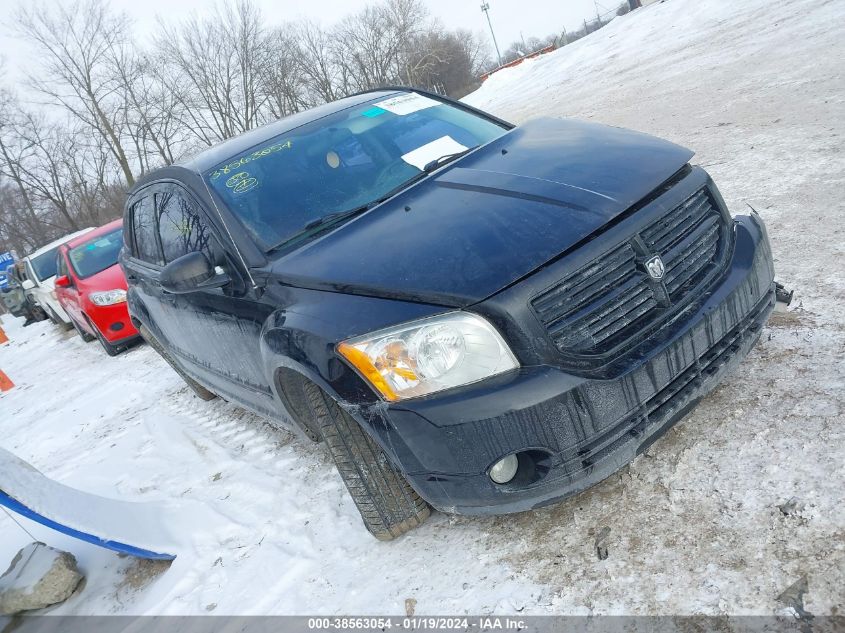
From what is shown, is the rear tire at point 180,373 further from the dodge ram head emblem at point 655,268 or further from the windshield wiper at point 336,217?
the dodge ram head emblem at point 655,268

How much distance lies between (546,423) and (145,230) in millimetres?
3170

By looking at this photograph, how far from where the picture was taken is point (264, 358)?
2537 mm

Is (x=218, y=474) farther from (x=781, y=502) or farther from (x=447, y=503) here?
(x=781, y=502)

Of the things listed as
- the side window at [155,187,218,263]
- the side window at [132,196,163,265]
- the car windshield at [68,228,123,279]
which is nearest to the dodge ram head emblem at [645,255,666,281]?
the side window at [155,187,218,263]

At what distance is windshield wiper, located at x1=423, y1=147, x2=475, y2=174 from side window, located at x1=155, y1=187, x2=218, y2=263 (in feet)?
3.45

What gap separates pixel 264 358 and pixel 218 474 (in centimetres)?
154

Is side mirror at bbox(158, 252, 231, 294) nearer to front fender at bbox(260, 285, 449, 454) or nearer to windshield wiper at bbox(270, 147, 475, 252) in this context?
Answer: windshield wiper at bbox(270, 147, 475, 252)

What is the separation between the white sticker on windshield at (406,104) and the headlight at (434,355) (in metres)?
1.91

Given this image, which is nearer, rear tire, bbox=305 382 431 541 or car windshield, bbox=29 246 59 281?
rear tire, bbox=305 382 431 541

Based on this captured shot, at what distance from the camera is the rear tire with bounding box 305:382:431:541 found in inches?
91.6

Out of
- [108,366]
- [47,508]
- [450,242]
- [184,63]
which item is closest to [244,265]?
[450,242]

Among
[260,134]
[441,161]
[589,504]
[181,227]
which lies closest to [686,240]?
[589,504]

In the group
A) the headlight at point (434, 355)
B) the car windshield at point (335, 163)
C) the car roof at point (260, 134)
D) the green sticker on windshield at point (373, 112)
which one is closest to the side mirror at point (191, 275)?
the car windshield at point (335, 163)

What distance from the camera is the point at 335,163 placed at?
300 cm
